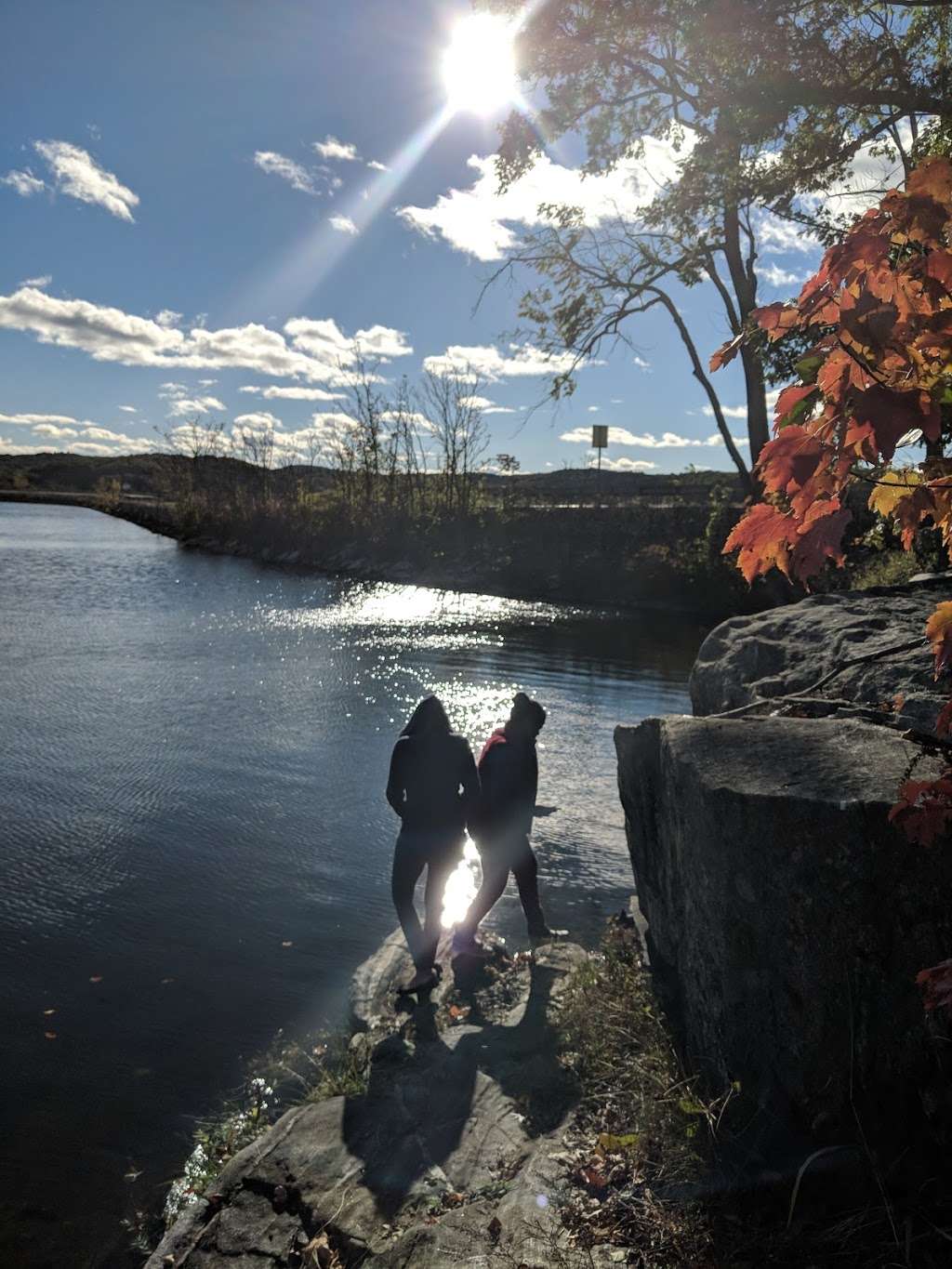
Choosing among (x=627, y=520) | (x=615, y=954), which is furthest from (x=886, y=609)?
(x=627, y=520)

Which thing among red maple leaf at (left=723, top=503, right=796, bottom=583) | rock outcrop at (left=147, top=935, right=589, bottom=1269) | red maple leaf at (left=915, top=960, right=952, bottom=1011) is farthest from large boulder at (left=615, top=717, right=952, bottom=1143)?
red maple leaf at (left=723, top=503, right=796, bottom=583)

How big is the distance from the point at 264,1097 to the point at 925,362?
14.9 feet

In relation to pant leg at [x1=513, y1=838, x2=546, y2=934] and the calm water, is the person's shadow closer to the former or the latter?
the calm water

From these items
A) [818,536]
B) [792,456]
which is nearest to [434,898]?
[818,536]

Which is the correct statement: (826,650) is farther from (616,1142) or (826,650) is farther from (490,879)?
(616,1142)

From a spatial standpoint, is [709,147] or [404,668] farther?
[404,668]

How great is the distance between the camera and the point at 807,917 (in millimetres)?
2873

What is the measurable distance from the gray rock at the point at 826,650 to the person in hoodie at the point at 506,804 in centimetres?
145

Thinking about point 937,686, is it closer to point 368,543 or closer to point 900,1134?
point 900,1134

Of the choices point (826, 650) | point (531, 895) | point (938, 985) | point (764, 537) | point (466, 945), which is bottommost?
point (466, 945)

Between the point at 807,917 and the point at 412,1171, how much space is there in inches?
78.4

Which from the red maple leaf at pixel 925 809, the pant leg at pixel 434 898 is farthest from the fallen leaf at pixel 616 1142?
the pant leg at pixel 434 898

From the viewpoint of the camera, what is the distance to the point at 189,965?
5.83 m

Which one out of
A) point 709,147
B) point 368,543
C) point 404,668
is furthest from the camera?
point 368,543
